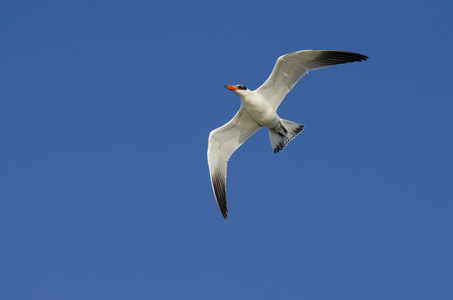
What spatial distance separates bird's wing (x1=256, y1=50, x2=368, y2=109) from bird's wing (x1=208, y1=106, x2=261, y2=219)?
1.30 metres

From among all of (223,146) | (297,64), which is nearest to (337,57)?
(297,64)

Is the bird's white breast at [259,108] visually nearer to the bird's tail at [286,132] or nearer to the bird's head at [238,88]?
the bird's head at [238,88]

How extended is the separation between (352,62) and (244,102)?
11.0 ft

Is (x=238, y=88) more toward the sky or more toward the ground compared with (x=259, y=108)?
more toward the sky

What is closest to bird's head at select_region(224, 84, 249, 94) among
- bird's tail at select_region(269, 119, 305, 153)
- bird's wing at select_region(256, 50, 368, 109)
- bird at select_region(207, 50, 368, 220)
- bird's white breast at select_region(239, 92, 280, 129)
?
bird at select_region(207, 50, 368, 220)

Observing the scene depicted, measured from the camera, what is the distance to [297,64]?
56.0 ft

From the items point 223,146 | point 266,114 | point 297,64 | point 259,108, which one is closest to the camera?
point 297,64

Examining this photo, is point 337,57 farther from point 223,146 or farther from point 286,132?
point 223,146

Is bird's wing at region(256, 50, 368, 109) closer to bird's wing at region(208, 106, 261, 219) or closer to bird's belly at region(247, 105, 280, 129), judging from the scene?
bird's belly at region(247, 105, 280, 129)

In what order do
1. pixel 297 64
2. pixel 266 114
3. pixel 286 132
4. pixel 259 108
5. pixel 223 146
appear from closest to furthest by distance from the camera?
1. pixel 297 64
2. pixel 259 108
3. pixel 266 114
4. pixel 286 132
5. pixel 223 146

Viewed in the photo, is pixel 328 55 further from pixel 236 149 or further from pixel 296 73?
pixel 236 149

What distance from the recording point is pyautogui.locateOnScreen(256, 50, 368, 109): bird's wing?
16891 mm

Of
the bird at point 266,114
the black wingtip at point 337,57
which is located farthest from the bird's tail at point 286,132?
the black wingtip at point 337,57

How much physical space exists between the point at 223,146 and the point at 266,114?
190cm
